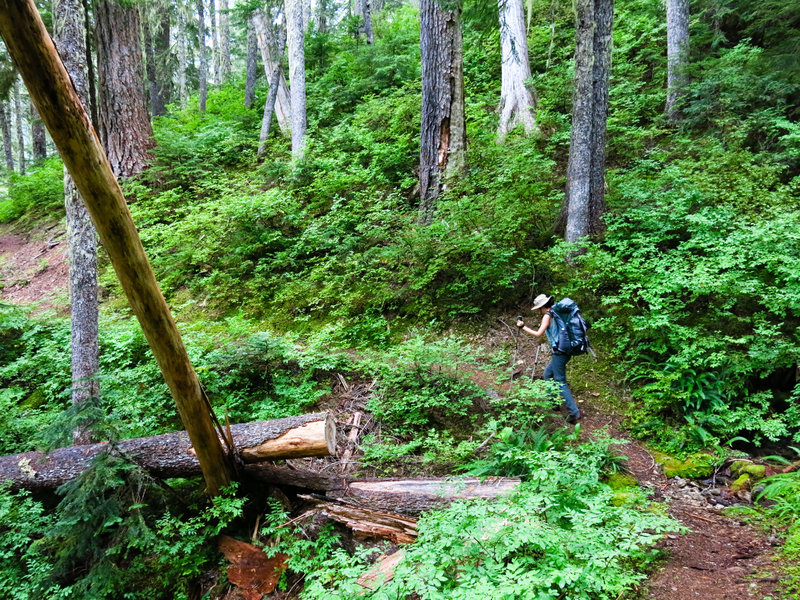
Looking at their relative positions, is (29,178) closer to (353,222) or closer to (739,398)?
(353,222)

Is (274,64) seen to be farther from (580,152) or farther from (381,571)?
(381,571)

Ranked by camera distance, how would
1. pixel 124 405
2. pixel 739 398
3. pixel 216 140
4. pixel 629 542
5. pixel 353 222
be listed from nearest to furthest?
pixel 629 542
pixel 739 398
pixel 124 405
pixel 353 222
pixel 216 140

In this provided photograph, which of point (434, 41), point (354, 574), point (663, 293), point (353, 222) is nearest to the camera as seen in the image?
point (354, 574)

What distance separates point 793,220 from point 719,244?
99cm

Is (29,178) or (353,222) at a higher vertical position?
(29,178)

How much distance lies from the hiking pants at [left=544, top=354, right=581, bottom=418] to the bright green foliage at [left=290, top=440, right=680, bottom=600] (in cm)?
199

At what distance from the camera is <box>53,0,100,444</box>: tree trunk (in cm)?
476

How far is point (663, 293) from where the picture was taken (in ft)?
19.9

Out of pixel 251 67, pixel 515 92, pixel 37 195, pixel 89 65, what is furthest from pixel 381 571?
pixel 251 67

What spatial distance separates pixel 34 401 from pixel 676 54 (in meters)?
14.3

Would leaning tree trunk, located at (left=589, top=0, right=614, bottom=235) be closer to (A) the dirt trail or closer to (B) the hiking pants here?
(B) the hiking pants

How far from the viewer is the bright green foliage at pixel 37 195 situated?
47.0 ft

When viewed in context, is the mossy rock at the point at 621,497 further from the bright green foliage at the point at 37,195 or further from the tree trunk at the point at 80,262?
the bright green foliage at the point at 37,195

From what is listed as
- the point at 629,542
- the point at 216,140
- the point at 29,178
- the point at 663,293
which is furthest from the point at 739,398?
the point at 29,178
